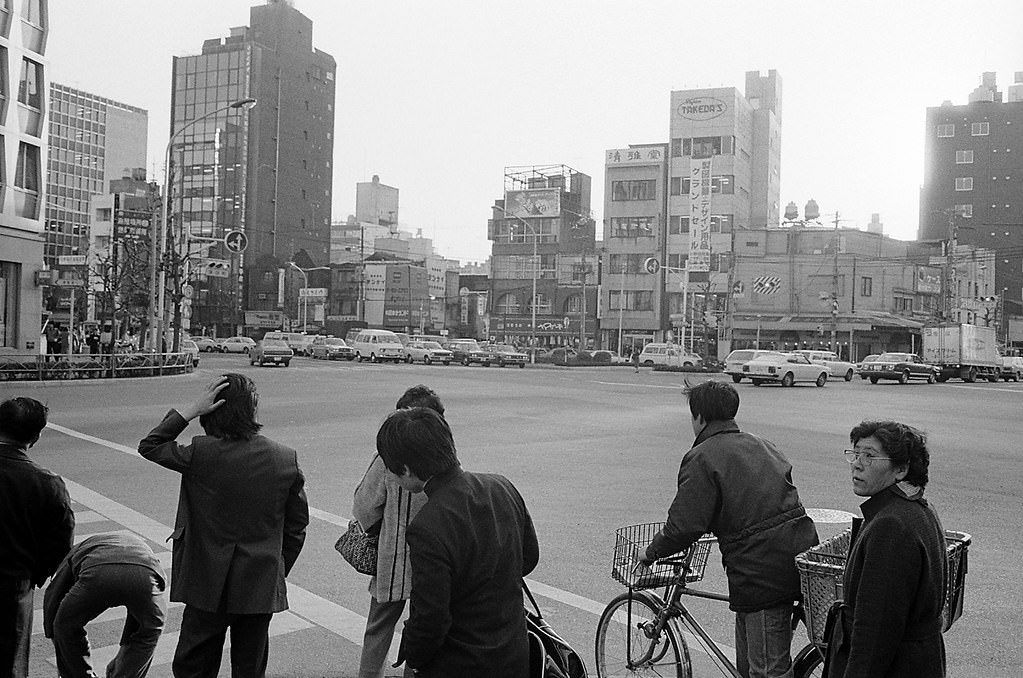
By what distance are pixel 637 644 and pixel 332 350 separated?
6075cm

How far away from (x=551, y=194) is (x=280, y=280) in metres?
35.8

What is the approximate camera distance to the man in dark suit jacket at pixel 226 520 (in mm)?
4062

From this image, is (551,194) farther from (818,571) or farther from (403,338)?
(818,571)

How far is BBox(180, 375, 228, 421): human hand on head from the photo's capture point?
4.01m

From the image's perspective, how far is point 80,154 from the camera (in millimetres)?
140250

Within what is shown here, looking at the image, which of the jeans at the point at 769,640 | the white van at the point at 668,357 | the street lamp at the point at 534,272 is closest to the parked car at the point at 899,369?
the white van at the point at 668,357

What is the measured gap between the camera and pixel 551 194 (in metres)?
96.2

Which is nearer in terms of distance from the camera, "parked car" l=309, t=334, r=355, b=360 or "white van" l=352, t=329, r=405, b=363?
"white van" l=352, t=329, r=405, b=363

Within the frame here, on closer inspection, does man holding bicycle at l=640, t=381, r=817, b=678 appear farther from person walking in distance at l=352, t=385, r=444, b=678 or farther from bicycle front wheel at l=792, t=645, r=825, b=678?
person walking in distance at l=352, t=385, r=444, b=678

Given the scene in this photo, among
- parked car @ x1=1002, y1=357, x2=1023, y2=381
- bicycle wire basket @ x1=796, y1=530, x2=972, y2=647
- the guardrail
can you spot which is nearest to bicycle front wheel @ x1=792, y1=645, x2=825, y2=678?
bicycle wire basket @ x1=796, y1=530, x2=972, y2=647

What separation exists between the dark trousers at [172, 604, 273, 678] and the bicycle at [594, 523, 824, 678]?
1699 millimetres

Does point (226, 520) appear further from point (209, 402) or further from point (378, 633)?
point (378, 633)

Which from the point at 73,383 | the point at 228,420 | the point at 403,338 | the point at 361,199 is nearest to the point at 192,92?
the point at 361,199

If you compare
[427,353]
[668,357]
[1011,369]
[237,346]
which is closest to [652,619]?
[668,357]
